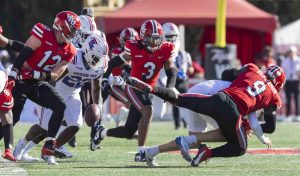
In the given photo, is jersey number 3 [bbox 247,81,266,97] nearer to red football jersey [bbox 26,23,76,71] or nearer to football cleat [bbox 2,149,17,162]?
red football jersey [bbox 26,23,76,71]

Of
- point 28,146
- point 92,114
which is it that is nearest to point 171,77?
point 92,114

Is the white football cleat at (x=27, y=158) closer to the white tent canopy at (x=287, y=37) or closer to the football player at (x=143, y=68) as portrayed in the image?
the football player at (x=143, y=68)

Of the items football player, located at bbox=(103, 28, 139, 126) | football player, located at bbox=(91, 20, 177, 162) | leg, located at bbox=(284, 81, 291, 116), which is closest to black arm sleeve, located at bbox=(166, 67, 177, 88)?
football player, located at bbox=(91, 20, 177, 162)

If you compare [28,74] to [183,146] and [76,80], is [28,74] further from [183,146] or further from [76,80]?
[183,146]

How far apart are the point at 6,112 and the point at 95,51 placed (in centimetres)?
111

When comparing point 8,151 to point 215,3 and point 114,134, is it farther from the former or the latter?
point 215,3

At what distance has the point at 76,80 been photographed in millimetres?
10398

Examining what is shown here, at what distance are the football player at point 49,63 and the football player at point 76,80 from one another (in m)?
0.28

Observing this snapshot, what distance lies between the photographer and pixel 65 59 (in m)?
9.91

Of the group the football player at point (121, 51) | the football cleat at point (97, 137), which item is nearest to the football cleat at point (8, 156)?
the football cleat at point (97, 137)

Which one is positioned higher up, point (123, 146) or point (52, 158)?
point (52, 158)

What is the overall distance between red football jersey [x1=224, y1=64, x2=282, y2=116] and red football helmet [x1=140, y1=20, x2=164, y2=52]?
3.38 feet

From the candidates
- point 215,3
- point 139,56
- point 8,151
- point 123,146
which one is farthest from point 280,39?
point 8,151

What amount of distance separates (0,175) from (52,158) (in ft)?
4.31
